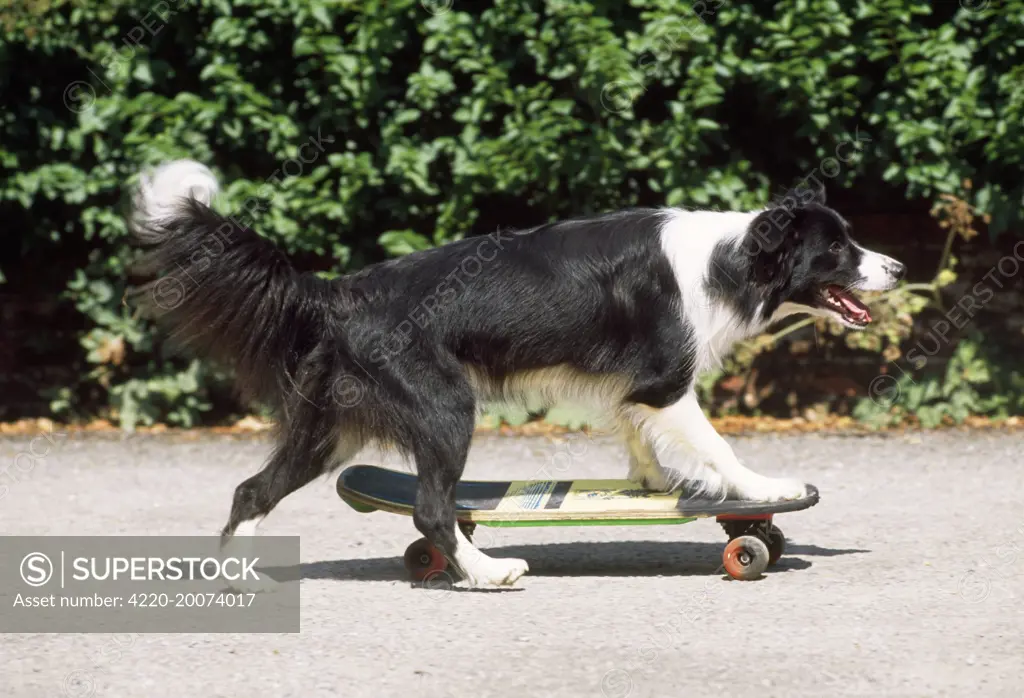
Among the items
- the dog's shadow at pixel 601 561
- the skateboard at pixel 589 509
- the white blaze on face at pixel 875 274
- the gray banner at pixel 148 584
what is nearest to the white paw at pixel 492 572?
the skateboard at pixel 589 509

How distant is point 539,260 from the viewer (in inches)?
221

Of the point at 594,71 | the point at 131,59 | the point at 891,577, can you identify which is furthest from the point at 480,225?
the point at 891,577

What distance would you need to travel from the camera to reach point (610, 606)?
5.05 meters

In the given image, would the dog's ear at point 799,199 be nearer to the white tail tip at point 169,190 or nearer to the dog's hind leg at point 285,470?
the dog's hind leg at point 285,470

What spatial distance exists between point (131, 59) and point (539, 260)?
171 inches

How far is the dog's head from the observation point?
5.64 meters

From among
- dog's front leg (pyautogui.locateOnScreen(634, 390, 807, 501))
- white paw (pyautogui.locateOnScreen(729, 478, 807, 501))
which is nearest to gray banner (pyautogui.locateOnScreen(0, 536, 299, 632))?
dog's front leg (pyautogui.locateOnScreen(634, 390, 807, 501))

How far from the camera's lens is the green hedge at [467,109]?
8.70 metres

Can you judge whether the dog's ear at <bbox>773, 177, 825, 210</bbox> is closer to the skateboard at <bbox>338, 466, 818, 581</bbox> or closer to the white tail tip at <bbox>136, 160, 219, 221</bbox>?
the skateboard at <bbox>338, 466, 818, 581</bbox>

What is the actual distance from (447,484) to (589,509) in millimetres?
576

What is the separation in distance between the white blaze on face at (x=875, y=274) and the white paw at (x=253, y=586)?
252 cm

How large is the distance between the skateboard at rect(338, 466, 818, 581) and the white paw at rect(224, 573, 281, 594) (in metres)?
0.55

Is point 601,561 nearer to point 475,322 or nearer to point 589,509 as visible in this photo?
point 589,509

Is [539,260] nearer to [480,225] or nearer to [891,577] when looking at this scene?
[891,577]
